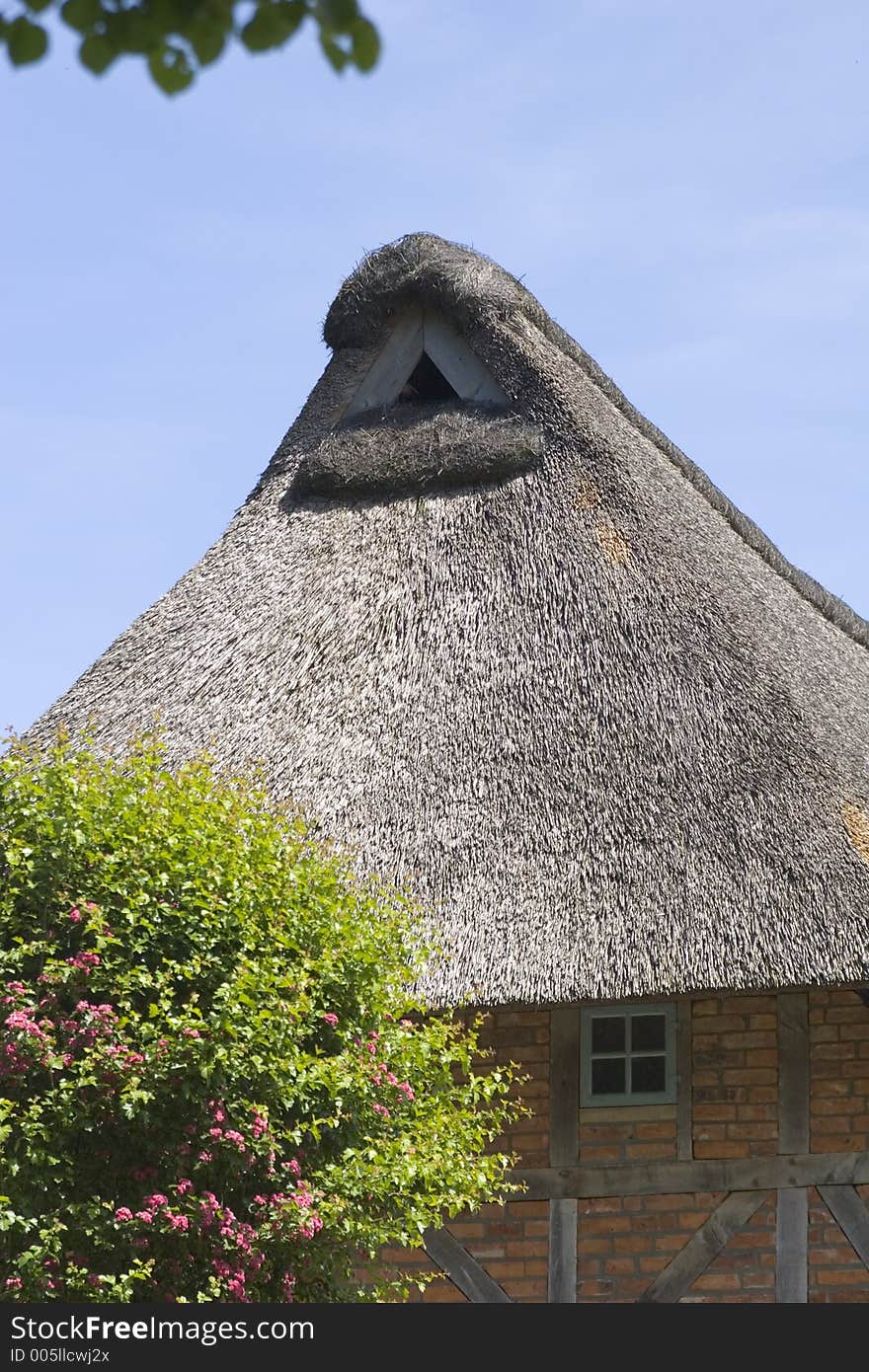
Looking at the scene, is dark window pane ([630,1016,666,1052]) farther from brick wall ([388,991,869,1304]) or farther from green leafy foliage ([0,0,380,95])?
green leafy foliage ([0,0,380,95])

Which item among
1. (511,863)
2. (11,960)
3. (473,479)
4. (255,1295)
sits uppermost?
(473,479)

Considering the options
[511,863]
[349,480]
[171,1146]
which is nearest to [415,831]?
[511,863]

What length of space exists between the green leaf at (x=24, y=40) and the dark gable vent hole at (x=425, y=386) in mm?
10931

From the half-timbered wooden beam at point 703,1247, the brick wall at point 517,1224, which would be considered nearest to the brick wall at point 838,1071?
the half-timbered wooden beam at point 703,1247

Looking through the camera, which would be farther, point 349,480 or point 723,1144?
point 349,480

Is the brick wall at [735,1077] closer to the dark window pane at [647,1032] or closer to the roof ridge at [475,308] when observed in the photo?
the dark window pane at [647,1032]

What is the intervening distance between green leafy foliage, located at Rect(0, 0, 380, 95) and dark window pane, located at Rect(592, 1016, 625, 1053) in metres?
7.70

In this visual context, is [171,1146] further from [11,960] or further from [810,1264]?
[810,1264]

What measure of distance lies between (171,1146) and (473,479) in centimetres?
611

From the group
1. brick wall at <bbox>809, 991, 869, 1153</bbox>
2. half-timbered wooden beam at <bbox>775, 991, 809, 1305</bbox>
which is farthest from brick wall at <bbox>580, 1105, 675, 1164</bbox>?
brick wall at <bbox>809, 991, 869, 1153</bbox>

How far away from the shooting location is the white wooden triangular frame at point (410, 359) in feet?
45.6

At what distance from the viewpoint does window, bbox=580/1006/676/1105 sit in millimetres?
10172

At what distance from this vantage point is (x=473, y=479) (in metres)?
12.8

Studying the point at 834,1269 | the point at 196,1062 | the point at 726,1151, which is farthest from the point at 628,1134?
the point at 196,1062
